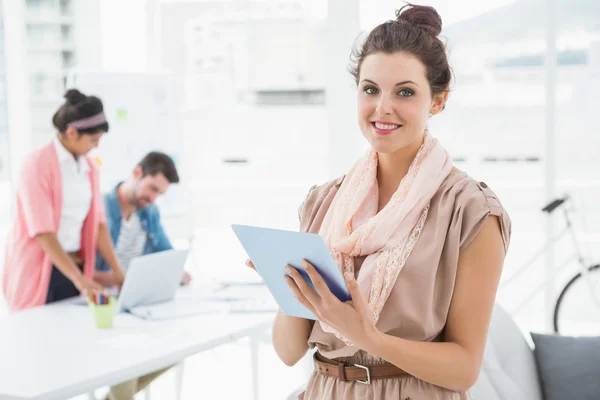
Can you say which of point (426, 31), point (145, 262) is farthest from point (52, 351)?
point (426, 31)

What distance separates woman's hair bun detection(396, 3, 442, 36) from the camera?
56.0 inches

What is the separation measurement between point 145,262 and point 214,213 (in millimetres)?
2463

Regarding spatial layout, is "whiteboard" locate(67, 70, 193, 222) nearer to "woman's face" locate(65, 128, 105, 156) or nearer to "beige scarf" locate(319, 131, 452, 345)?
"woman's face" locate(65, 128, 105, 156)

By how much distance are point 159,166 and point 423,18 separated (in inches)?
105

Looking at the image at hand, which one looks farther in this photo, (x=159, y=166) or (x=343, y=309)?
(x=159, y=166)

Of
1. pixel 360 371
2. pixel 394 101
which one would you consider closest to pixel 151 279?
pixel 360 371

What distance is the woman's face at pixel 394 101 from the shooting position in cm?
137

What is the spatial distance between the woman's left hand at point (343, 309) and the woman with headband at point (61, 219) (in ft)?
6.23

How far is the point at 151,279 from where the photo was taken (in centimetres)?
275

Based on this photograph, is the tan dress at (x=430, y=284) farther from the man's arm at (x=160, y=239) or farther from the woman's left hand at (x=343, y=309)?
the man's arm at (x=160, y=239)

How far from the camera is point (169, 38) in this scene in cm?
507

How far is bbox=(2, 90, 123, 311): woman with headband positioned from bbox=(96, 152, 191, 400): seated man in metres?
0.30

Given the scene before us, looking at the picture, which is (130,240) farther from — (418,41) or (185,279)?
(418,41)

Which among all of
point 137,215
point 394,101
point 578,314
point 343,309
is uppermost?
point 394,101
